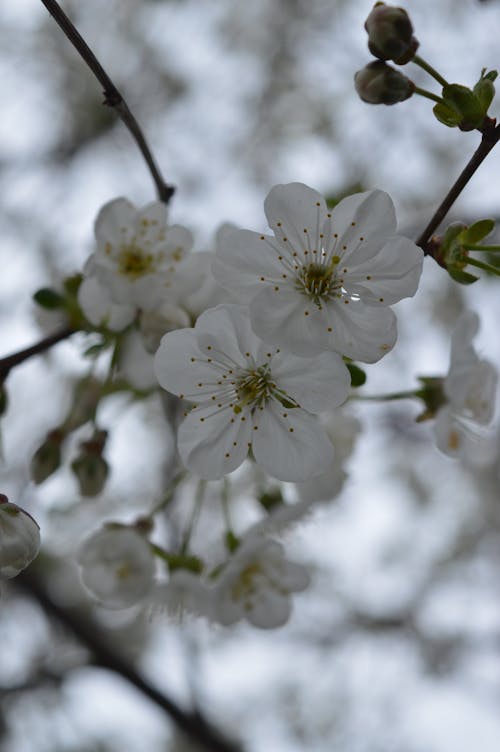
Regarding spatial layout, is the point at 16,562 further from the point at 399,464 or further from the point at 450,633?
the point at 399,464

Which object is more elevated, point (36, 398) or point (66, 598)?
point (36, 398)

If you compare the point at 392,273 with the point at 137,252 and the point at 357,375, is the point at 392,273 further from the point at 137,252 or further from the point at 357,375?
the point at 137,252

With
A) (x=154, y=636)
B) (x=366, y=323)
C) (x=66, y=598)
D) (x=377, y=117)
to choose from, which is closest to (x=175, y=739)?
(x=154, y=636)

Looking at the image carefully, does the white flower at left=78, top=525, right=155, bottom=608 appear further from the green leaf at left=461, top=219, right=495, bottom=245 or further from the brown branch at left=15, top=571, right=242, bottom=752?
the brown branch at left=15, top=571, right=242, bottom=752

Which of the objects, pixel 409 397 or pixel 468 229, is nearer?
pixel 468 229

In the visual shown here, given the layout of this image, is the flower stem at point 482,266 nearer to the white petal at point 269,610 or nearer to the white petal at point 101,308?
the white petal at point 101,308

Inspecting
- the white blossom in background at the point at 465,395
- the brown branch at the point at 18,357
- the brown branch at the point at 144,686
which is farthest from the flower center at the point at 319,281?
the brown branch at the point at 144,686

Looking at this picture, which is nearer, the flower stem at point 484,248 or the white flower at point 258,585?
the flower stem at point 484,248
